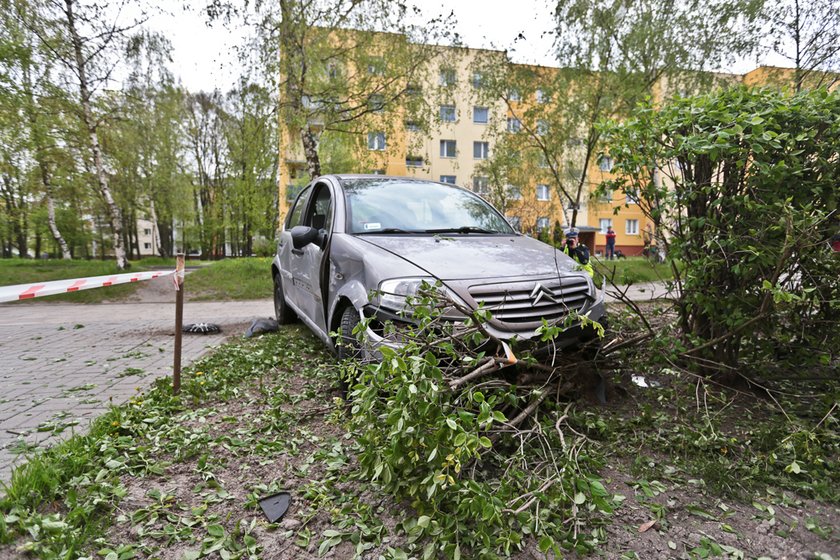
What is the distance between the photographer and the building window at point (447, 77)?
637 inches

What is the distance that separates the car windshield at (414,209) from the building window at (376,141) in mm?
11750

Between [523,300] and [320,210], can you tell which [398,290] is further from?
[320,210]

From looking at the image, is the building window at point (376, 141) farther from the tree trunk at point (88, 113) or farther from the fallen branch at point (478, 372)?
the fallen branch at point (478, 372)

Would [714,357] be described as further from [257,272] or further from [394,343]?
[257,272]

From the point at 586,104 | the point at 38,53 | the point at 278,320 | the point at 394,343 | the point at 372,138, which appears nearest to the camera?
the point at 394,343

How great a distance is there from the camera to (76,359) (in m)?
5.11

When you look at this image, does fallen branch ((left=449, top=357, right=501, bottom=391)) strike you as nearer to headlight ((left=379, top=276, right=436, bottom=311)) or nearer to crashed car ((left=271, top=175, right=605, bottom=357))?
crashed car ((left=271, top=175, right=605, bottom=357))

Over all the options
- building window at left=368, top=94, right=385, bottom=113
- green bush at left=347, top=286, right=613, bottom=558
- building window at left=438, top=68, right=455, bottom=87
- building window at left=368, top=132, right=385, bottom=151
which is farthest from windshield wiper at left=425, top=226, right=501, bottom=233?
building window at left=438, top=68, right=455, bottom=87

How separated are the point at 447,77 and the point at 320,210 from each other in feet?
45.7

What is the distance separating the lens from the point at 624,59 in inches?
568

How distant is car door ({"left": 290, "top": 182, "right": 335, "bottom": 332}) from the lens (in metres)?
4.01

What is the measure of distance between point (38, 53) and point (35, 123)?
6.76 feet

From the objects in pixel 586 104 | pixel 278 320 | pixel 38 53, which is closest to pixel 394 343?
pixel 278 320

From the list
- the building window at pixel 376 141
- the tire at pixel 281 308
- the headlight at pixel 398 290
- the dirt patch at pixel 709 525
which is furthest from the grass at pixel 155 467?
the building window at pixel 376 141
